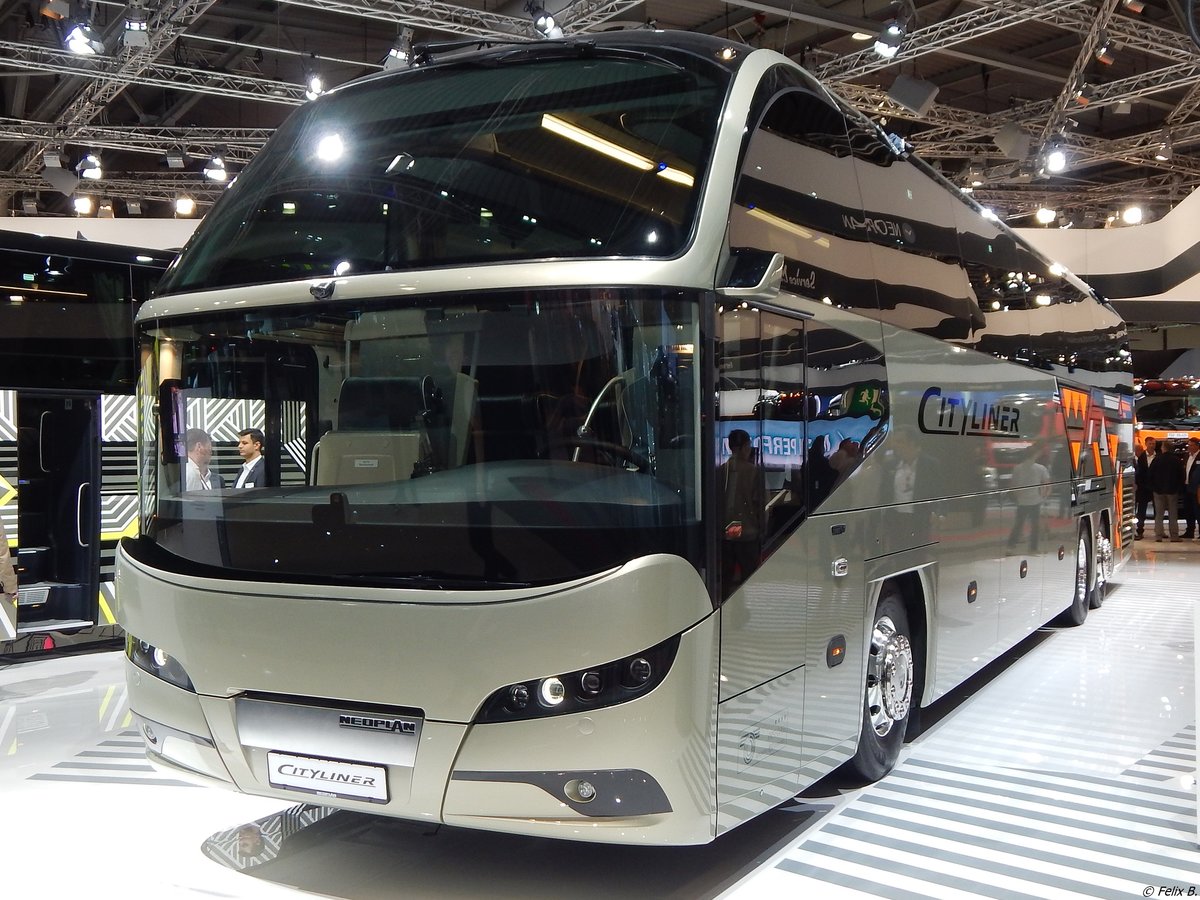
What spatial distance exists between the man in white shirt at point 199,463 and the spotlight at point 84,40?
9717 millimetres

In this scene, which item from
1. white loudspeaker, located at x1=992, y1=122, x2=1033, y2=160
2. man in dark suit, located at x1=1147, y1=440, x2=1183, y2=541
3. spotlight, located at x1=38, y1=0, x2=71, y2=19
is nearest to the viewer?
spotlight, located at x1=38, y1=0, x2=71, y2=19

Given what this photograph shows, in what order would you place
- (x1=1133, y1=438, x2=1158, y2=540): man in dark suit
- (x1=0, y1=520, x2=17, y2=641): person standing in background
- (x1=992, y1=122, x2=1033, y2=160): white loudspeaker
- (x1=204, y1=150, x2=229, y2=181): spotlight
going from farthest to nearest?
(x1=1133, y1=438, x2=1158, y2=540): man in dark suit → (x1=204, y1=150, x2=229, y2=181): spotlight → (x1=992, y1=122, x2=1033, y2=160): white loudspeaker → (x1=0, y1=520, x2=17, y2=641): person standing in background

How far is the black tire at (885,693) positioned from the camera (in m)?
4.93

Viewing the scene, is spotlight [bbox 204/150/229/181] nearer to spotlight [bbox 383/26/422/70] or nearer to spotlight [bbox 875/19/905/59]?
spotlight [bbox 383/26/422/70]

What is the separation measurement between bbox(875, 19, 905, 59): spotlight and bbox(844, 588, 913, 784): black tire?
8.53 metres

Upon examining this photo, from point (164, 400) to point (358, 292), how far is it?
3.19 ft

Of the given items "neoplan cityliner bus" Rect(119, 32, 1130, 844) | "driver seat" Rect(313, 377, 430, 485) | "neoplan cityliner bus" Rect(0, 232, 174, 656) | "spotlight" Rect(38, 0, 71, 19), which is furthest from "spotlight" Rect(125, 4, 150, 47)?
"driver seat" Rect(313, 377, 430, 485)

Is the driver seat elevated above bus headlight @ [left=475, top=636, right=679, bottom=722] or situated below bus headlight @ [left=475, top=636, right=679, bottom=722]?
above

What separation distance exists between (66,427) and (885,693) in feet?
21.6

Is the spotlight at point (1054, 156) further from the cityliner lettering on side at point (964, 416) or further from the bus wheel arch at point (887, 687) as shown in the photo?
the bus wheel arch at point (887, 687)

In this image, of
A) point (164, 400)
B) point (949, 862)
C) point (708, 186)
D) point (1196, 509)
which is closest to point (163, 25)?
point (164, 400)

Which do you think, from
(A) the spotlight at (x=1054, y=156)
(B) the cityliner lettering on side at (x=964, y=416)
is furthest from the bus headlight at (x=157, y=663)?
(A) the spotlight at (x=1054, y=156)

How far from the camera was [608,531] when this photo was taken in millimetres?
3250

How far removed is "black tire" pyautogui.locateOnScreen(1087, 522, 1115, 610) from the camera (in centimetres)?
1049
